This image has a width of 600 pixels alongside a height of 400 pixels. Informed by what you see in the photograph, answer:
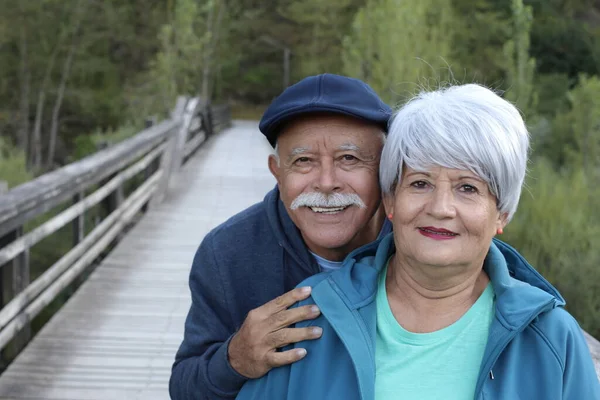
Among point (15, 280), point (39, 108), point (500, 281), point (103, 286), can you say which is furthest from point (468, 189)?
point (39, 108)

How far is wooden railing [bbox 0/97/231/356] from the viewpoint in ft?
13.5

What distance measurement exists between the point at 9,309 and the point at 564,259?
11.0 feet

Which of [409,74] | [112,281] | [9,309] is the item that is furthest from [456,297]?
[409,74]

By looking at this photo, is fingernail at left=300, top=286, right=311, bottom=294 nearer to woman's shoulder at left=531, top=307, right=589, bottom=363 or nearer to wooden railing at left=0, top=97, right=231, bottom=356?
woman's shoulder at left=531, top=307, right=589, bottom=363

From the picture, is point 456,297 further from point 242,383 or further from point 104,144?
point 104,144

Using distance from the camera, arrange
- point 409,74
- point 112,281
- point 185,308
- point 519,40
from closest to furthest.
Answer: point 185,308 → point 112,281 → point 519,40 → point 409,74

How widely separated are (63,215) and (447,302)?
3779mm

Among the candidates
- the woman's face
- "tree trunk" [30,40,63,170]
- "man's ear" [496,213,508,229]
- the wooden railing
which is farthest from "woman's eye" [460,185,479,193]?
"tree trunk" [30,40,63,170]

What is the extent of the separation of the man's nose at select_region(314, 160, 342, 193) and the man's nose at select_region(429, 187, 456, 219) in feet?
1.19

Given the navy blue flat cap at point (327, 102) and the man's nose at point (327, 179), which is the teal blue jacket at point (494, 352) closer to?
the man's nose at point (327, 179)

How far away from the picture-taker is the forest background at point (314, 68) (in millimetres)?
7203

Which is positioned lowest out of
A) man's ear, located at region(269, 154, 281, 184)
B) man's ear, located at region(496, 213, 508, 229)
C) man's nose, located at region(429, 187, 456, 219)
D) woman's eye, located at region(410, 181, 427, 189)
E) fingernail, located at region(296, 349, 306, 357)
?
Answer: fingernail, located at region(296, 349, 306, 357)

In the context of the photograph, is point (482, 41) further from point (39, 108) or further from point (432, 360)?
point (432, 360)

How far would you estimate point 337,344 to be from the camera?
1.83 meters
